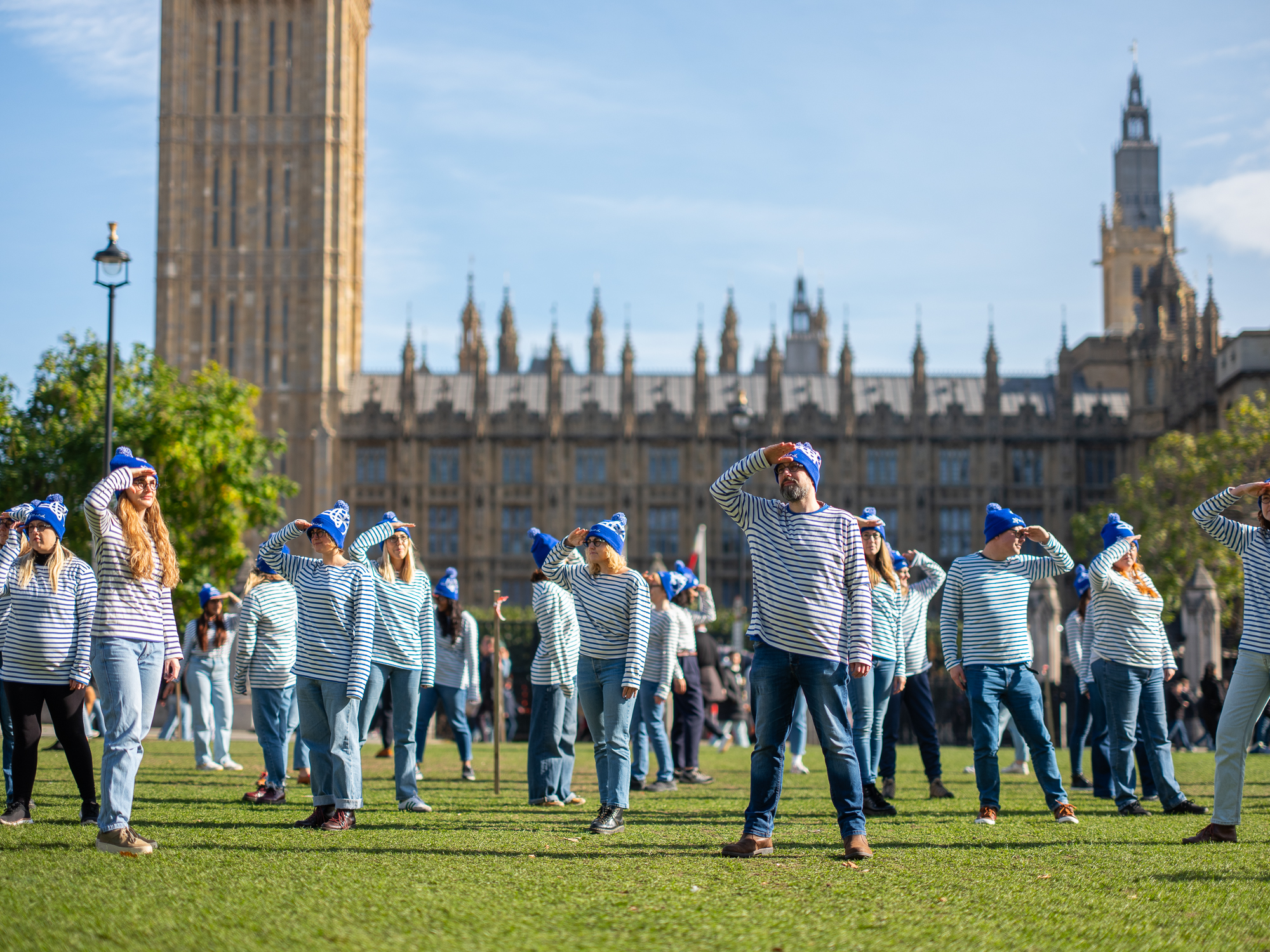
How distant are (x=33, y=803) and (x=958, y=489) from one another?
149ft

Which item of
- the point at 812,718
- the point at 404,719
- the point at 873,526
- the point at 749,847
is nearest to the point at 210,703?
the point at 404,719

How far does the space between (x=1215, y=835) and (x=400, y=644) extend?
5.00 meters

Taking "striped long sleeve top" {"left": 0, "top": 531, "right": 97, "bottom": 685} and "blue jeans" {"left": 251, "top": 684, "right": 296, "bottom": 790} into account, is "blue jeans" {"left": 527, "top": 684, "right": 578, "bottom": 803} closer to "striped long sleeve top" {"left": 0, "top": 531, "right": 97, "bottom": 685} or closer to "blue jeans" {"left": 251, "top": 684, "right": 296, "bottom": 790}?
"blue jeans" {"left": 251, "top": 684, "right": 296, "bottom": 790}

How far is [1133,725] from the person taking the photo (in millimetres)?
9047

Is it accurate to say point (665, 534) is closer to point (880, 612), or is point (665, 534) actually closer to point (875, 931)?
point (880, 612)

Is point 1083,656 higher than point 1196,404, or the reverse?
point 1196,404

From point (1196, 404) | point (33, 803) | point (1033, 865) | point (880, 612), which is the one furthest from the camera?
point (1196, 404)

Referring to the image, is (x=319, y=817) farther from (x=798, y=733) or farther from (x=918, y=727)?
(x=798, y=733)

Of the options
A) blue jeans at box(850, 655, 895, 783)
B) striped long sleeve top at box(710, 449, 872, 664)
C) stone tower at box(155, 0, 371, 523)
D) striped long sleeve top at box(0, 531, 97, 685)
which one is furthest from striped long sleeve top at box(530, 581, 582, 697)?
stone tower at box(155, 0, 371, 523)

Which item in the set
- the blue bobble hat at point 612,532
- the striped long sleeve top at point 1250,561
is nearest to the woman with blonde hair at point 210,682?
the blue bobble hat at point 612,532

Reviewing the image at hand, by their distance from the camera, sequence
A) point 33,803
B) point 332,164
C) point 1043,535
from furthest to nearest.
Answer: point 332,164 < point 33,803 < point 1043,535

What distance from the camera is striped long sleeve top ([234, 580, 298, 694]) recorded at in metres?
9.25

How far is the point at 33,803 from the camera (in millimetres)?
8758

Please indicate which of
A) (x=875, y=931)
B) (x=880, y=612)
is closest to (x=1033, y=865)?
(x=875, y=931)
